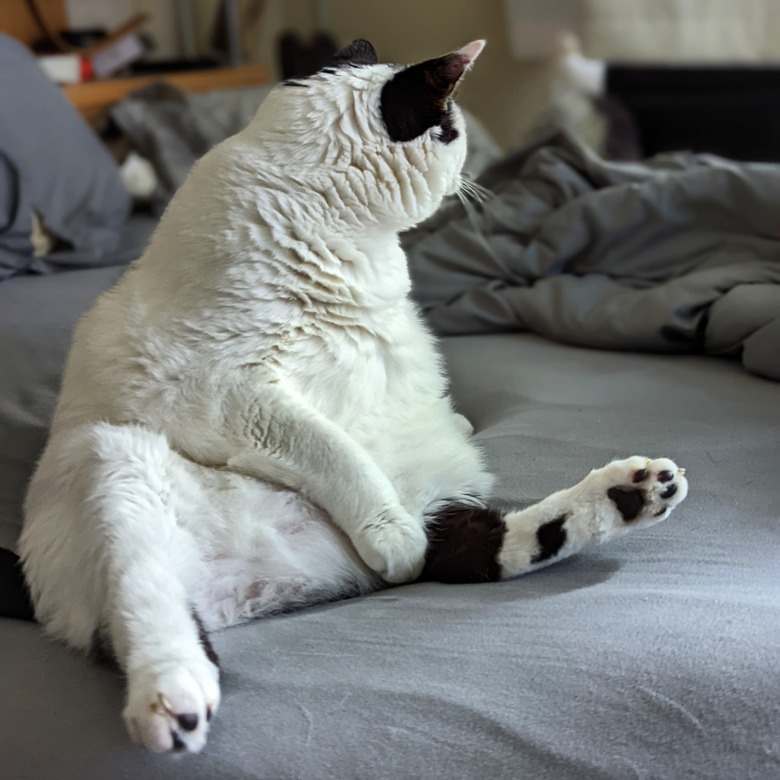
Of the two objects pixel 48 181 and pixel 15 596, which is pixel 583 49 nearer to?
pixel 48 181

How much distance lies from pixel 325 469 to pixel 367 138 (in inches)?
17.0

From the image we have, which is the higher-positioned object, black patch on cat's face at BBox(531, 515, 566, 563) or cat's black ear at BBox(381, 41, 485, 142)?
cat's black ear at BBox(381, 41, 485, 142)

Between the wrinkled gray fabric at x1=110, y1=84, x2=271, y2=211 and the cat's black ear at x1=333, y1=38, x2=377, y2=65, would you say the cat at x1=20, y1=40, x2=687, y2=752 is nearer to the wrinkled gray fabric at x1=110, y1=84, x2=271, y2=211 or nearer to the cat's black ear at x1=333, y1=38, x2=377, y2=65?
the cat's black ear at x1=333, y1=38, x2=377, y2=65

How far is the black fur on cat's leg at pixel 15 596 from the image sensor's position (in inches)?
48.0

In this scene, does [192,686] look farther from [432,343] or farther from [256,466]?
[432,343]

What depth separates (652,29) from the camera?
3154 millimetres

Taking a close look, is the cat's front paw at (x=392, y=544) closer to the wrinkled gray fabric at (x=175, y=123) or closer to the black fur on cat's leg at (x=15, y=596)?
the black fur on cat's leg at (x=15, y=596)

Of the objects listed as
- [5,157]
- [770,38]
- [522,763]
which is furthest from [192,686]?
[770,38]

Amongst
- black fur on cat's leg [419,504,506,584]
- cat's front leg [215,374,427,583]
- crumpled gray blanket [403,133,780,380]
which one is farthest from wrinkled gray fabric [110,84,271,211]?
black fur on cat's leg [419,504,506,584]

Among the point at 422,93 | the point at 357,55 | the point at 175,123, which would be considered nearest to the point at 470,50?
the point at 422,93

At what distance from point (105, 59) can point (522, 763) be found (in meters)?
2.93

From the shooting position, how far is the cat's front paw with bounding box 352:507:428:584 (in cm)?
106

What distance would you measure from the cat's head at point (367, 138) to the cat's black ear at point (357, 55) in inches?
0.4

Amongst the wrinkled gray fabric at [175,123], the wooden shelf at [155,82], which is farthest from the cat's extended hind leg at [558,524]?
the wooden shelf at [155,82]
